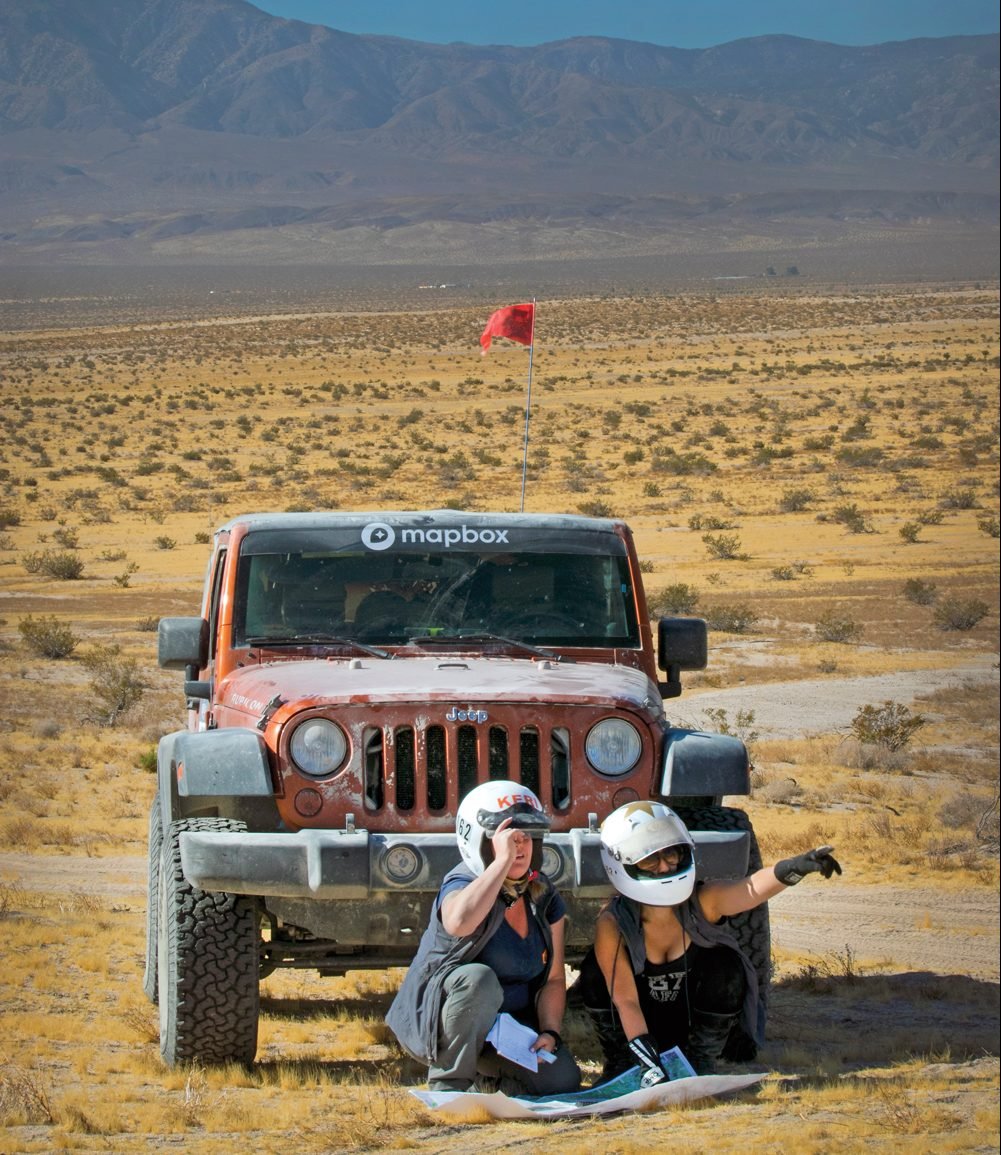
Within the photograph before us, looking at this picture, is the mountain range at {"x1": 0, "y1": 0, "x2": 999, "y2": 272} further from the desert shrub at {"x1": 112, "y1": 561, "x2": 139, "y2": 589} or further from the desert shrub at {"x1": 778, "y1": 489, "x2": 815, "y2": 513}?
the desert shrub at {"x1": 778, "y1": 489, "x2": 815, "y2": 513}

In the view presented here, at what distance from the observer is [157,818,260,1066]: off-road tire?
6.23 meters

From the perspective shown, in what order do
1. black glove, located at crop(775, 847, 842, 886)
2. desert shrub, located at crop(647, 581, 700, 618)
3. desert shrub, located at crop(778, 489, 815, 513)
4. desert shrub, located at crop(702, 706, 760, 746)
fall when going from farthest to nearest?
desert shrub, located at crop(778, 489, 815, 513) → desert shrub, located at crop(647, 581, 700, 618) → desert shrub, located at crop(702, 706, 760, 746) → black glove, located at crop(775, 847, 842, 886)

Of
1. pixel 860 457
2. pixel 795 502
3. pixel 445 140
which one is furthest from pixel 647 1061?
pixel 445 140

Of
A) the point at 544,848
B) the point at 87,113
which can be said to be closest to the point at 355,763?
the point at 544,848

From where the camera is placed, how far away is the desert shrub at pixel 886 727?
14625mm

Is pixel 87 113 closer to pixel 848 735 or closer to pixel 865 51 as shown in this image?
pixel 848 735

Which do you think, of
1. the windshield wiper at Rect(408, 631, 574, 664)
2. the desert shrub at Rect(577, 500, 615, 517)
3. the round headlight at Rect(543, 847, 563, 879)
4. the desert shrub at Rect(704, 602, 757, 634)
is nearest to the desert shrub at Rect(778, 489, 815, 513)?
the desert shrub at Rect(577, 500, 615, 517)

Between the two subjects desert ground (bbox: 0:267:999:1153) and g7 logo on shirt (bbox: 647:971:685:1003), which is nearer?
g7 logo on shirt (bbox: 647:971:685:1003)

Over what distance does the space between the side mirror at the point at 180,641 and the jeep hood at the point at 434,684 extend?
0.88 feet

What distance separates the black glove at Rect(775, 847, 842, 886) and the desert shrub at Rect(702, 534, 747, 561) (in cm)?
1957

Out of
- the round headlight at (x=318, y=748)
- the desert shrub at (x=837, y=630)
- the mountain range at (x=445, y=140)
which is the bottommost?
the desert shrub at (x=837, y=630)

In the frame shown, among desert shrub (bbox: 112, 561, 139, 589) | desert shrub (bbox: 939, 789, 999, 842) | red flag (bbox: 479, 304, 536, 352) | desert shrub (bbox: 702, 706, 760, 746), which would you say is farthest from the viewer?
desert shrub (bbox: 112, 561, 139, 589)

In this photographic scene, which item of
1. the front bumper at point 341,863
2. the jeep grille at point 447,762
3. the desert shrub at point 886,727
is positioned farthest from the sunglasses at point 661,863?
the desert shrub at point 886,727

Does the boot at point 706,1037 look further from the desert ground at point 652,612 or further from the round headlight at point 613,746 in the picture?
the round headlight at point 613,746
